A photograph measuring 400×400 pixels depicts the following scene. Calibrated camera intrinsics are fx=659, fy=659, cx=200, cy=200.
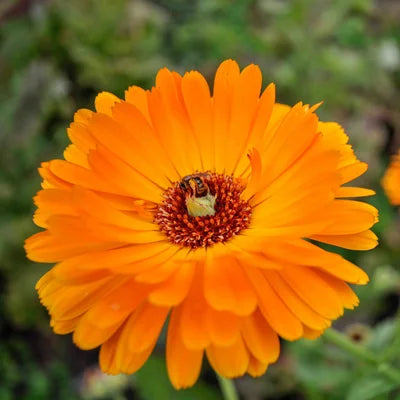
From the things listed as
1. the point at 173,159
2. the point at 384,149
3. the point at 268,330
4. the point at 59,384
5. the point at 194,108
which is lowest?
the point at 59,384

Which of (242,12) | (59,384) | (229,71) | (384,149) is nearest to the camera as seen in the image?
(229,71)

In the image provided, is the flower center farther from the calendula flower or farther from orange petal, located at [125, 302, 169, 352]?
orange petal, located at [125, 302, 169, 352]

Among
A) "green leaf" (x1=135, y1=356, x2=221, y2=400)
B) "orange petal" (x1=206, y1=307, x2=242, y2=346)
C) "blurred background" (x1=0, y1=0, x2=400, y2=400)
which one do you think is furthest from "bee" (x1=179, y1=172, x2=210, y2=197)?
"green leaf" (x1=135, y1=356, x2=221, y2=400)

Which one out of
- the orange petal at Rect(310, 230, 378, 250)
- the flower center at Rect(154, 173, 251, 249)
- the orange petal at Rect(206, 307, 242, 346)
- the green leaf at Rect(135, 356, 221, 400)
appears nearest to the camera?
the orange petal at Rect(206, 307, 242, 346)

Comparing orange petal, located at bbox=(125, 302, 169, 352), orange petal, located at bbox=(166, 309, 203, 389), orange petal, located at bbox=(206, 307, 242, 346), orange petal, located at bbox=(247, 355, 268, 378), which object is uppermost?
orange petal, located at bbox=(206, 307, 242, 346)

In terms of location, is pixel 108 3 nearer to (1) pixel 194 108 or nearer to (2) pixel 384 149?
(2) pixel 384 149

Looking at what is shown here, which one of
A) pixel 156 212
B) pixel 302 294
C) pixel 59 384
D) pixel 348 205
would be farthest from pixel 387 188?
pixel 59 384

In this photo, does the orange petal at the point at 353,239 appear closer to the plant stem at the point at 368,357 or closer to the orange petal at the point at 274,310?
the orange petal at the point at 274,310
